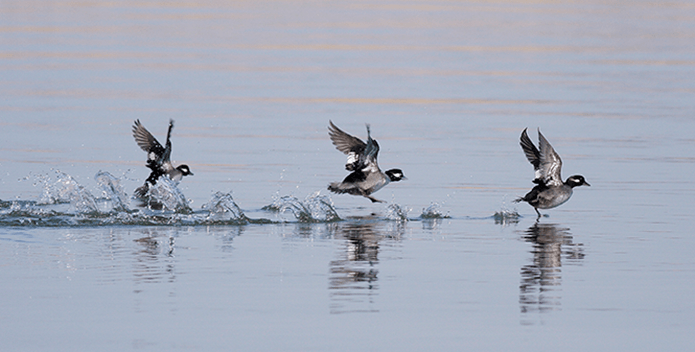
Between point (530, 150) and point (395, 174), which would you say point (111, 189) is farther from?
point (530, 150)

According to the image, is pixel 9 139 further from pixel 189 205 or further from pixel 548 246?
pixel 548 246

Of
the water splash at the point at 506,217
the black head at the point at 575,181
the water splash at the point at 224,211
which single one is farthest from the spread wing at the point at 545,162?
the water splash at the point at 224,211

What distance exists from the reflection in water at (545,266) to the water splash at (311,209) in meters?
2.37

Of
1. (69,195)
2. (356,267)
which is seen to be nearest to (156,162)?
(69,195)

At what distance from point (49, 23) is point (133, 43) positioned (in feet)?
36.8

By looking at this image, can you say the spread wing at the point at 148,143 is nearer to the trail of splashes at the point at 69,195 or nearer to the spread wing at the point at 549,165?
the trail of splashes at the point at 69,195

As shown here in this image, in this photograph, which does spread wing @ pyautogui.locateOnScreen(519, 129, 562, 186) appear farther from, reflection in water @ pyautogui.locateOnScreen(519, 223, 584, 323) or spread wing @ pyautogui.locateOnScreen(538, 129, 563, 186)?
reflection in water @ pyautogui.locateOnScreen(519, 223, 584, 323)

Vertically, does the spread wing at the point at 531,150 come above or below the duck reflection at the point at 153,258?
above

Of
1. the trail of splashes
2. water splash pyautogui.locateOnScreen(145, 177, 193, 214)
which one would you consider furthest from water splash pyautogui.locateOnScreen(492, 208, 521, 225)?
the trail of splashes

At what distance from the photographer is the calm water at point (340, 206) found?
9188mm

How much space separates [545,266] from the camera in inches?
457

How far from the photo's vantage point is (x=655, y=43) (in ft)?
144

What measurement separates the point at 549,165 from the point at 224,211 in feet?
13.7

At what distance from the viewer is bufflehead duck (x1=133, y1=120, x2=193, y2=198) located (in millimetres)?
16734
